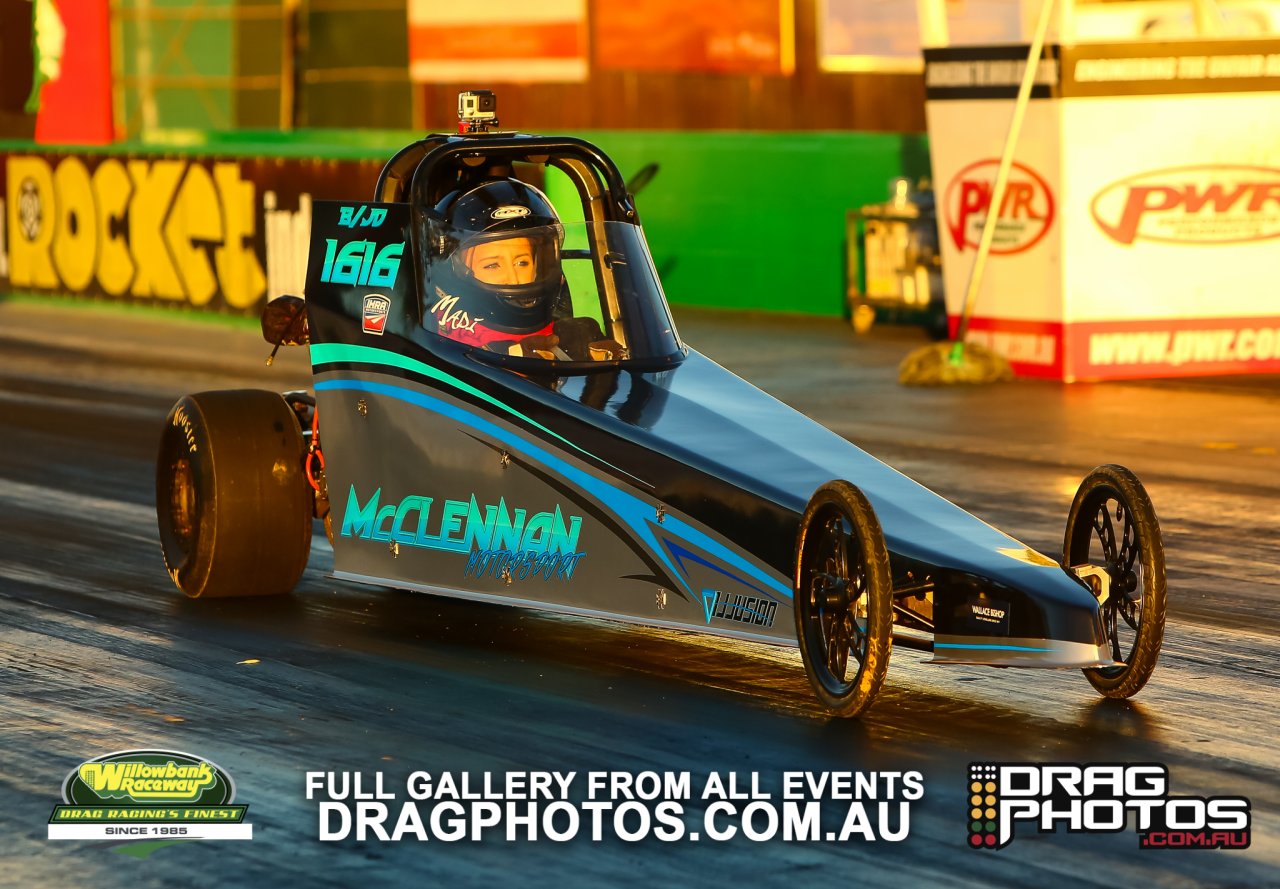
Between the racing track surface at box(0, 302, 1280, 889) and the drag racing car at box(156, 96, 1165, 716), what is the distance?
0.91 ft

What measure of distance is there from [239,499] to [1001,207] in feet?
33.4

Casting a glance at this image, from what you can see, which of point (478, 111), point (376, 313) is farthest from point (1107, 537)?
point (478, 111)

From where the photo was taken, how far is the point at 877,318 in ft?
75.6

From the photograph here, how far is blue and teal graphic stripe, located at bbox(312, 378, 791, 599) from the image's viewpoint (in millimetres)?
8141

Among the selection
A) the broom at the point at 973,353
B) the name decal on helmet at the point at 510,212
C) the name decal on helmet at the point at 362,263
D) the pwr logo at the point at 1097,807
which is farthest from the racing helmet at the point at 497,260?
the broom at the point at 973,353

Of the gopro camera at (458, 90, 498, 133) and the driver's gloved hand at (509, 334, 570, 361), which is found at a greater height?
the gopro camera at (458, 90, 498, 133)

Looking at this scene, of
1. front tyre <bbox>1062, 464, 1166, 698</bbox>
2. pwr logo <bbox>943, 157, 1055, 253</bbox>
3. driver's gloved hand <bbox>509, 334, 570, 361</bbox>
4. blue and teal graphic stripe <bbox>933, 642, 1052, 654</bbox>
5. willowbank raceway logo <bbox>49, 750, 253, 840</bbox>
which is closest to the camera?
willowbank raceway logo <bbox>49, 750, 253, 840</bbox>

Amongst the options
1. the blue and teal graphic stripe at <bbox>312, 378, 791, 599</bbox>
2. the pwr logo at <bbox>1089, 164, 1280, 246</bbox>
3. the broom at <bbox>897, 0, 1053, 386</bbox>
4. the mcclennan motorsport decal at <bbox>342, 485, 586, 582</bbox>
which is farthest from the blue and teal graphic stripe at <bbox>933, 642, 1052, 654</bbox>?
the pwr logo at <bbox>1089, 164, 1280, 246</bbox>

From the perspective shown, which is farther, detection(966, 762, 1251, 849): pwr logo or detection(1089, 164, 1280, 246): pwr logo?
detection(1089, 164, 1280, 246): pwr logo

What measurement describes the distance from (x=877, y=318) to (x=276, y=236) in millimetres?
6138

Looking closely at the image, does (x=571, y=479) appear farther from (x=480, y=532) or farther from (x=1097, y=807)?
(x=1097, y=807)

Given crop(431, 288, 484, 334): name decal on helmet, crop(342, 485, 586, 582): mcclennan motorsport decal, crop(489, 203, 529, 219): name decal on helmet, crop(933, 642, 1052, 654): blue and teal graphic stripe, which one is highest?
crop(489, 203, 529, 219): name decal on helmet

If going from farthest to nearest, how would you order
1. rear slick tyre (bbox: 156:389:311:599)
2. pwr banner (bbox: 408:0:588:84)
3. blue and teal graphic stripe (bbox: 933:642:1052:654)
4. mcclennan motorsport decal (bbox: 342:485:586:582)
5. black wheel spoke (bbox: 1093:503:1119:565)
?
pwr banner (bbox: 408:0:588:84)
rear slick tyre (bbox: 156:389:311:599)
mcclennan motorsport decal (bbox: 342:485:586:582)
black wheel spoke (bbox: 1093:503:1119:565)
blue and teal graphic stripe (bbox: 933:642:1052:654)

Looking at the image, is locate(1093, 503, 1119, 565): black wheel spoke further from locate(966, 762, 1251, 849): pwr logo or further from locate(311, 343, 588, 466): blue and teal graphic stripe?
locate(311, 343, 588, 466): blue and teal graphic stripe
